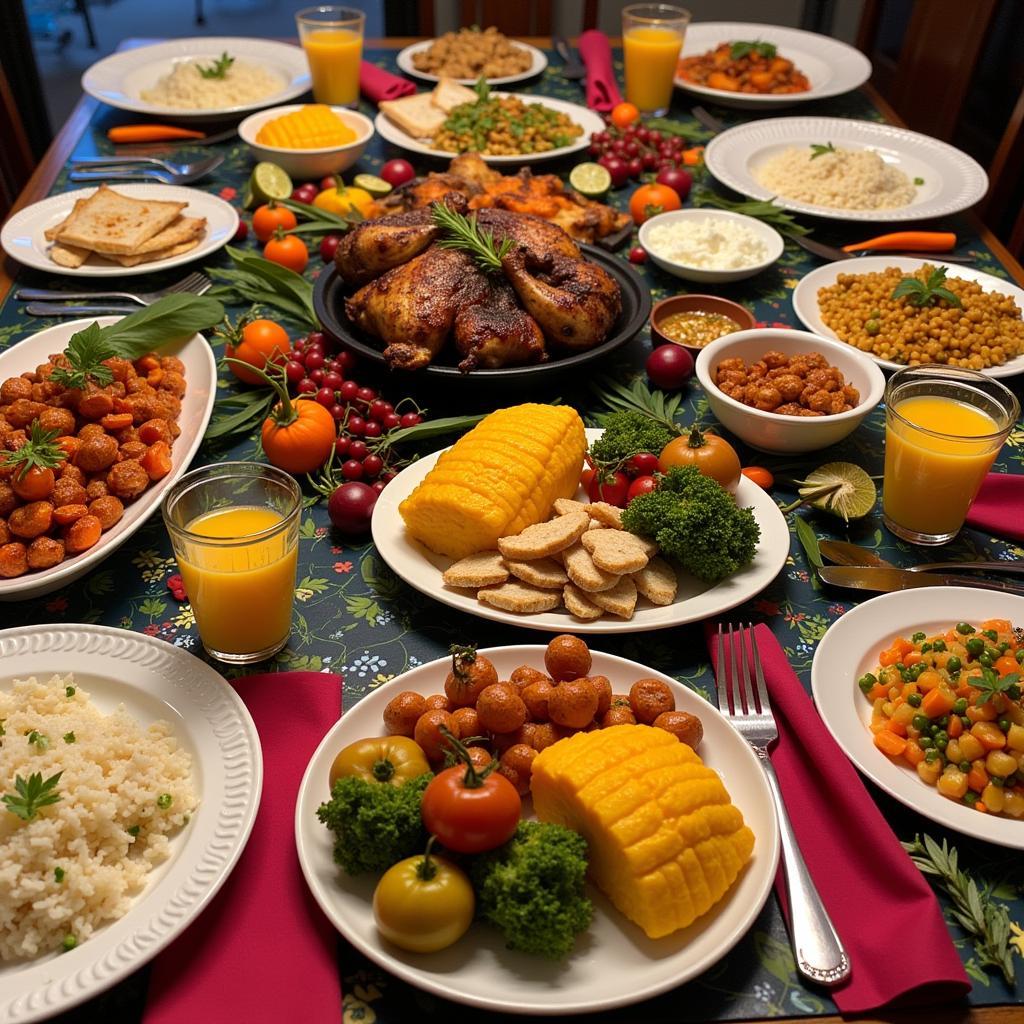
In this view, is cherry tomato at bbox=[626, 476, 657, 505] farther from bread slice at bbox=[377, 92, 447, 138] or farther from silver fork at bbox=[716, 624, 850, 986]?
bread slice at bbox=[377, 92, 447, 138]

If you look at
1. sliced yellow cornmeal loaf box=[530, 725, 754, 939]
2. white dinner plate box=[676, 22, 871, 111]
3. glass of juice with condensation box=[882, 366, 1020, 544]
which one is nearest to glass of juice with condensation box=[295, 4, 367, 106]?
white dinner plate box=[676, 22, 871, 111]

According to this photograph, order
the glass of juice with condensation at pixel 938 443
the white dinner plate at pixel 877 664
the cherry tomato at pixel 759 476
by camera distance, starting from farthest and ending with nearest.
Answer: the cherry tomato at pixel 759 476 < the glass of juice with condensation at pixel 938 443 < the white dinner plate at pixel 877 664

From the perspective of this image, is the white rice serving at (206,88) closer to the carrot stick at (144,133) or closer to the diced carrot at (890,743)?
the carrot stick at (144,133)

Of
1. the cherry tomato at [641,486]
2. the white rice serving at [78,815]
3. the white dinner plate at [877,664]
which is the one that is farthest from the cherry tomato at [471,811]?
the cherry tomato at [641,486]

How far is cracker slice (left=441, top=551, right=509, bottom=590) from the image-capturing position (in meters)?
2.07

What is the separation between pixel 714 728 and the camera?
5.83ft

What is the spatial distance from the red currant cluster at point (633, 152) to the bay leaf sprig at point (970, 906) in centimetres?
310

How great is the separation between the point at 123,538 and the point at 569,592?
996 mm

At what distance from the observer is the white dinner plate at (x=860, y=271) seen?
10.2 feet

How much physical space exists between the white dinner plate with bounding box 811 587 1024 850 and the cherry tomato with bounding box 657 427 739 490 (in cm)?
47

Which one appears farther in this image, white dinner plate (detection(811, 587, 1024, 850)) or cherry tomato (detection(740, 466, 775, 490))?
cherry tomato (detection(740, 466, 775, 490))

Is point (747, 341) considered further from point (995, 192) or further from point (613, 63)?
point (613, 63)

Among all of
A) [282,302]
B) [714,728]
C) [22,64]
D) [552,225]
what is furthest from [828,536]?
[22,64]

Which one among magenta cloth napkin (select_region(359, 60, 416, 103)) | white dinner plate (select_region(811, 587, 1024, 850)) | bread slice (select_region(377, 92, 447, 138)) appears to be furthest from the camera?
magenta cloth napkin (select_region(359, 60, 416, 103))
